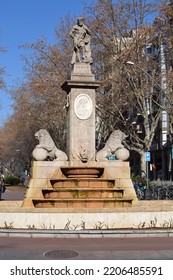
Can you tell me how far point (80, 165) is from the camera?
19266 mm

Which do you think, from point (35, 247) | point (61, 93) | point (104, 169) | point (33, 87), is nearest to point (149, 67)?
point (61, 93)

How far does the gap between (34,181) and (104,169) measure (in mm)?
2983

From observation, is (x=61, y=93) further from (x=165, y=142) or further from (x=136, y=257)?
(x=136, y=257)

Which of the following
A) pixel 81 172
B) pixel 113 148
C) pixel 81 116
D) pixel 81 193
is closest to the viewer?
pixel 81 193

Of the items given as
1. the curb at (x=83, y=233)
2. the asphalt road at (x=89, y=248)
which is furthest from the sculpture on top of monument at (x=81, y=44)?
the asphalt road at (x=89, y=248)

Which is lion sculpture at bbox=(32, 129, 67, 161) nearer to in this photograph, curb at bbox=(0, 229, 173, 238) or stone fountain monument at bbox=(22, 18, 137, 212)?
stone fountain monument at bbox=(22, 18, 137, 212)

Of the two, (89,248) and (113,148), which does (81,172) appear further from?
(89,248)

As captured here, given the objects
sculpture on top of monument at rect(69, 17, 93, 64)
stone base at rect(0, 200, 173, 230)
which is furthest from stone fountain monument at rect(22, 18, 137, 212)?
stone base at rect(0, 200, 173, 230)

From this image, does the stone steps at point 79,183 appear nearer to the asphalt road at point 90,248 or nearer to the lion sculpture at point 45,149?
the lion sculpture at point 45,149

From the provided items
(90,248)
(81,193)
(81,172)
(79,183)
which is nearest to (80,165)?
(81,172)

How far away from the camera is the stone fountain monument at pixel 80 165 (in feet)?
53.6

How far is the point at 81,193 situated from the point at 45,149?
357 cm

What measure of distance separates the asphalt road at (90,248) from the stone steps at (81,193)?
13.6 ft

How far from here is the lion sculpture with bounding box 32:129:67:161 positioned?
18.7 m
